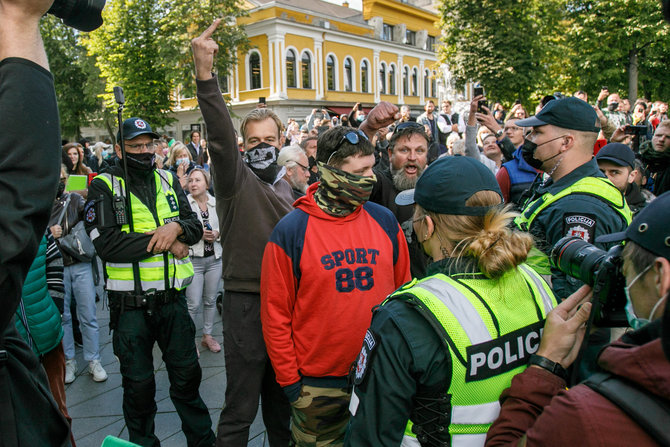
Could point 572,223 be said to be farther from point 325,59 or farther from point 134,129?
point 325,59

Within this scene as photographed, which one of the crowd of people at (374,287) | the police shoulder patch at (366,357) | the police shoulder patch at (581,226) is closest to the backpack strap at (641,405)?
the crowd of people at (374,287)

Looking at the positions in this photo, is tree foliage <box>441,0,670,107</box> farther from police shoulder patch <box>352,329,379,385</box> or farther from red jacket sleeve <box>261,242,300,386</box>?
police shoulder patch <box>352,329,379,385</box>

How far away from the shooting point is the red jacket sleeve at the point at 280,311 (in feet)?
8.09

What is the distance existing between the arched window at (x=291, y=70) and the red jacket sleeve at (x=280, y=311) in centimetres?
3326

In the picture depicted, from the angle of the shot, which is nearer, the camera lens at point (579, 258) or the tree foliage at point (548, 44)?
the camera lens at point (579, 258)

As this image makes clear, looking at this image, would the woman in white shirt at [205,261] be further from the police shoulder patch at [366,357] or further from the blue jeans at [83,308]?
the police shoulder patch at [366,357]

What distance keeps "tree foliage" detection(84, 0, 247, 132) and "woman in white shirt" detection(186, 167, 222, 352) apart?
25.7 meters

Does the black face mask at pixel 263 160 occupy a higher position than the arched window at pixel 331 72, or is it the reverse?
the arched window at pixel 331 72

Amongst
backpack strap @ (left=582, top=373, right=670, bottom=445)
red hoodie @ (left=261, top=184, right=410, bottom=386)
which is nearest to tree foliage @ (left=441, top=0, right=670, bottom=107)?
red hoodie @ (left=261, top=184, right=410, bottom=386)

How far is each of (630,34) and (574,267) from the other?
26536 mm

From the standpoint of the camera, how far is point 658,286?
109 centimetres

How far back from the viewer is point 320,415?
244 centimetres

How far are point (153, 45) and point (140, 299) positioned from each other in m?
32.2

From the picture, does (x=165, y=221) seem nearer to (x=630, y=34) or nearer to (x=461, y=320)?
(x=461, y=320)
